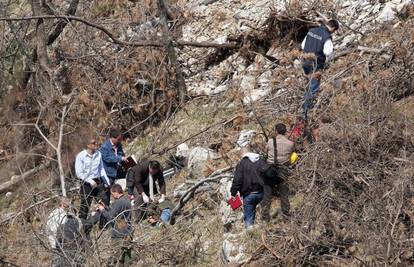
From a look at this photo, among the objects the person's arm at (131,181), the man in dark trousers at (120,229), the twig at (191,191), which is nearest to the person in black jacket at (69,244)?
the man in dark trousers at (120,229)

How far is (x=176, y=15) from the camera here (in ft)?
49.3

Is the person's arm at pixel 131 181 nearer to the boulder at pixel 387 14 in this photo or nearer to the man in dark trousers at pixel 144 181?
the man in dark trousers at pixel 144 181

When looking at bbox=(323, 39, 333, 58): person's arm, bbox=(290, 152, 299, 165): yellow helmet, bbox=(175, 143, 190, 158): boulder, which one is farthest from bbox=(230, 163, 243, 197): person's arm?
bbox=(175, 143, 190, 158): boulder

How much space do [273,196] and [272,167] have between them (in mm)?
819

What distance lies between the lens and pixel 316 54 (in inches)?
433

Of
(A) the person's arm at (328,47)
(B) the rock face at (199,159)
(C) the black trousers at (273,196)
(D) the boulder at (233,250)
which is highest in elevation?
(A) the person's arm at (328,47)

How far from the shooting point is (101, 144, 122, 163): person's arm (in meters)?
10.9

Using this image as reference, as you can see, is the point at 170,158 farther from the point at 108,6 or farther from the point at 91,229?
the point at 108,6

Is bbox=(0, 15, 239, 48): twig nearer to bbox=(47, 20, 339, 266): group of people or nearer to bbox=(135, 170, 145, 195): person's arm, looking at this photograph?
bbox=(47, 20, 339, 266): group of people

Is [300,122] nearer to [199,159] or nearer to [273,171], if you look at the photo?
[273,171]

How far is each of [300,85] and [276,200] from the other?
6.19 feet

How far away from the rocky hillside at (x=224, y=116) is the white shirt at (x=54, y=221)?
0.40 ft

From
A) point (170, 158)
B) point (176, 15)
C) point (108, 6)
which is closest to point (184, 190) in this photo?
point (170, 158)

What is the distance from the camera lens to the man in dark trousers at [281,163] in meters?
9.77
